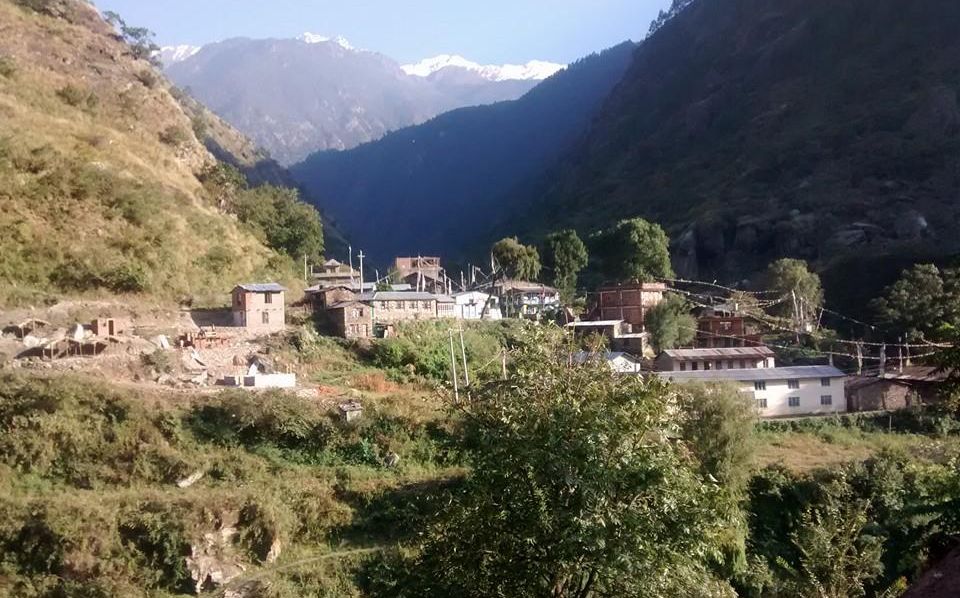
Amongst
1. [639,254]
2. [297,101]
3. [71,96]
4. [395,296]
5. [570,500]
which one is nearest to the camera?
[570,500]

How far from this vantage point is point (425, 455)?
22.1 m

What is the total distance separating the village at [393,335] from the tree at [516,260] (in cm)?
72

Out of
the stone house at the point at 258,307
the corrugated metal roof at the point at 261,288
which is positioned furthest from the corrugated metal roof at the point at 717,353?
the corrugated metal roof at the point at 261,288

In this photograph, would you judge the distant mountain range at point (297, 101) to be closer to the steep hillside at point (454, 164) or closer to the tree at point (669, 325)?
the steep hillside at point (454, 164)

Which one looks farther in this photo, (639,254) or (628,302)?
(639,254)

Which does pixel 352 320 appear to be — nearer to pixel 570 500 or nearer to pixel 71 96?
pixel 71 96

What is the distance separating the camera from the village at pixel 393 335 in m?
23.0

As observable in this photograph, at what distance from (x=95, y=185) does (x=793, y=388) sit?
98.8ft

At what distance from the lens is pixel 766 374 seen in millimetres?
29859

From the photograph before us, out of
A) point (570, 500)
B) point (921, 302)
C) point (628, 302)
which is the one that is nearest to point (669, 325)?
point (628, 302)

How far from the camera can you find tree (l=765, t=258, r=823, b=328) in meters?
37.4

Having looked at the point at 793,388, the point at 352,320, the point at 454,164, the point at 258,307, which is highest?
the point at 454,164

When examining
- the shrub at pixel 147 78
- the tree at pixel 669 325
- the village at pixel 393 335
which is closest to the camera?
the village at pixel 393 335

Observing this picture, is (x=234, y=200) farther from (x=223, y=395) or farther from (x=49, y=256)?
(x=223, y=395)
